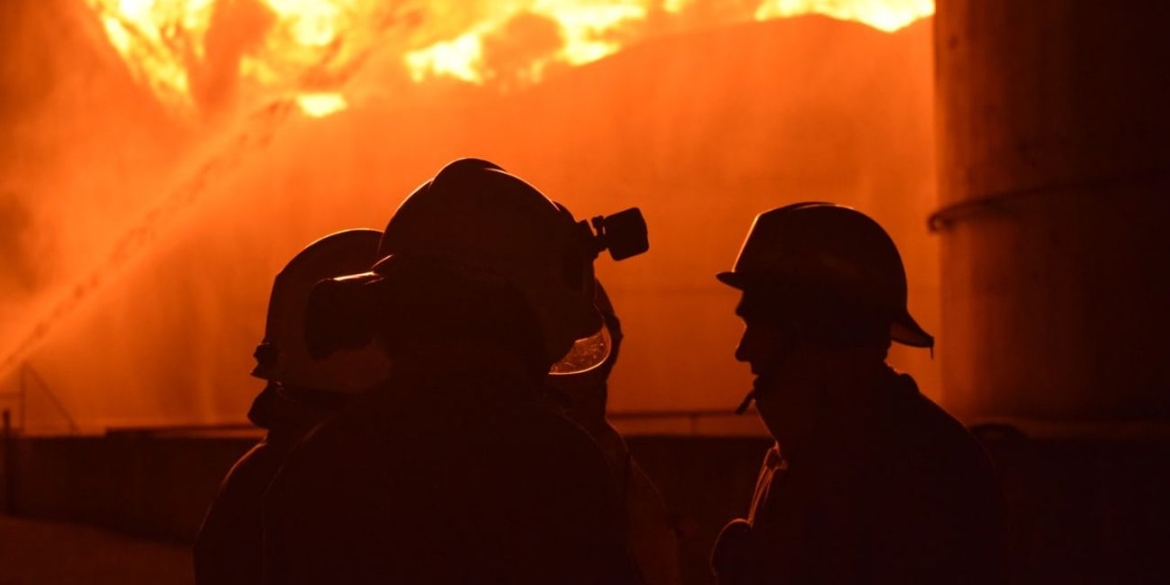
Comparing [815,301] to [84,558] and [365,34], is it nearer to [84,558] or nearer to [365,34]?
[84,558]

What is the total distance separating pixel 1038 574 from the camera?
580 centimetres

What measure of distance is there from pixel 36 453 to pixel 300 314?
1189 cm

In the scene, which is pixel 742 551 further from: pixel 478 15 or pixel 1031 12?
pixel 478 15

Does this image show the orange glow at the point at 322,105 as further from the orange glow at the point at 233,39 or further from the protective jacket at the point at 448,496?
the protective jacket at the point at 448,496

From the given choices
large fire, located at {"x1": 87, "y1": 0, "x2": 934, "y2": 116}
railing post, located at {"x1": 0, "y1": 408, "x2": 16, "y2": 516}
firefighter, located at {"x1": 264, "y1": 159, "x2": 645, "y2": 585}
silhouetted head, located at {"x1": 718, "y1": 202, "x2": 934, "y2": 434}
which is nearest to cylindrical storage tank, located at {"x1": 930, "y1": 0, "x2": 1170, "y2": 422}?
silhouetted head, located at {"x1": 718, "y1": 202, "x2": 934, "y2": 434}

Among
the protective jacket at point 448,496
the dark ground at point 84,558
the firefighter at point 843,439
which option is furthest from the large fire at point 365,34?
the protective jacket at point 448,496

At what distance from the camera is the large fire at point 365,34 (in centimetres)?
1906

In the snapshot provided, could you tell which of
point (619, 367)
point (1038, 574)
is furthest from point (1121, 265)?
point (619, 367)

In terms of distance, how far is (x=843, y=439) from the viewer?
117 inches

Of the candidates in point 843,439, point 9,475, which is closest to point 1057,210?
point 843,439

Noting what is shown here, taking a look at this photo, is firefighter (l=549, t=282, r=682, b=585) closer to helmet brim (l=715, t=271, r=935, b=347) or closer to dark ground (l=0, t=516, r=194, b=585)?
helmet brim (l=715, t=271, r=935, b=347)

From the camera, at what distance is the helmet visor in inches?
136

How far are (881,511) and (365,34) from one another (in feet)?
61.1

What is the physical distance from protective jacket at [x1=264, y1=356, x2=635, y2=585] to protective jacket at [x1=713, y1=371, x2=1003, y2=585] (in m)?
0.91
